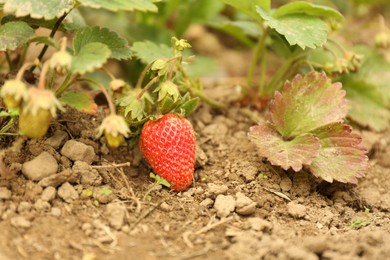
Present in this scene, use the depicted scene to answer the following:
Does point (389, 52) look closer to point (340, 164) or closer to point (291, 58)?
point (291, 58)

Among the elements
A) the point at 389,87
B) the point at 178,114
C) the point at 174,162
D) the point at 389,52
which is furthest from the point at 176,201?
the point at 389,52

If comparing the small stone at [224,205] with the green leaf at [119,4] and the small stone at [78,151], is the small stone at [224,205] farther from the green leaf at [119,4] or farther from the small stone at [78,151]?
the green leaf at [119,4]


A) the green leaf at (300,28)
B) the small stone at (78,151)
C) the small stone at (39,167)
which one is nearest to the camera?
the small stone at (39,167)

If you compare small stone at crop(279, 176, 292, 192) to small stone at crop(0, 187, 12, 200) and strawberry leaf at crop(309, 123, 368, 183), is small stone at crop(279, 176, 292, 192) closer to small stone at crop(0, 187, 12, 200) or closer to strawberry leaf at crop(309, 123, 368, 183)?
strawberry leaf at crop(309, 123, 368, 183)

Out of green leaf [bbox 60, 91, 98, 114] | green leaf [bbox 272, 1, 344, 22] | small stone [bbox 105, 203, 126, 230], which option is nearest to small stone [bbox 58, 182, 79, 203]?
small stone [bbox 105, 203, 126, 230]

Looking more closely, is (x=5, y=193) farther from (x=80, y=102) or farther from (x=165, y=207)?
(x=165, y=207)

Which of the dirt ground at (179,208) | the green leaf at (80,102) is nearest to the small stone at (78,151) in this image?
the dirt ground at (179,208)

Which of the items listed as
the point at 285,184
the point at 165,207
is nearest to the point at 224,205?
the point at 165,207
